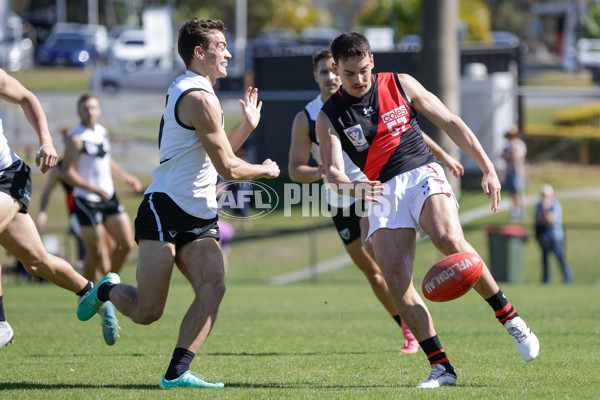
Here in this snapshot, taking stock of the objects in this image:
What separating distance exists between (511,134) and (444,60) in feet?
10.3

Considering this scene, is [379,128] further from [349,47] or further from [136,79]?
[136,79]

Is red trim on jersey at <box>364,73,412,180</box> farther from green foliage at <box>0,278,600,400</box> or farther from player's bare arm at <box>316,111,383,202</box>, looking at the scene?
green foliage at <box>0,278,600,400</box>

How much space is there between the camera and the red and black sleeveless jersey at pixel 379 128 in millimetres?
A: 5680

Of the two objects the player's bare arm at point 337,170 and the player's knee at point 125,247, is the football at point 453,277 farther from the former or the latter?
the player's knee at point 125,247

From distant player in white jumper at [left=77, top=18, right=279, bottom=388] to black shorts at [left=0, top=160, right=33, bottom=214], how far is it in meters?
1.04

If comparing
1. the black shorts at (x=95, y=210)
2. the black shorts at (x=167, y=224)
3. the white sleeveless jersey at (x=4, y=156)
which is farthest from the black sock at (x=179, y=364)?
the black shorts at (x=95, y=210)

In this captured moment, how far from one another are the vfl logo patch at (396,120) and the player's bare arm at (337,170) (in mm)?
356

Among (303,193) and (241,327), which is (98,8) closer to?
(303,193)

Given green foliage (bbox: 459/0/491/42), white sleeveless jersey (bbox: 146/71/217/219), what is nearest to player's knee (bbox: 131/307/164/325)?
white sleeveless jersey (bbox: 146/71/217/219)

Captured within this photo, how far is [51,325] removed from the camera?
29.2ft

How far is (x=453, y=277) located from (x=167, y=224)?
181cm

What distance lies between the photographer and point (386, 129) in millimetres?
5711

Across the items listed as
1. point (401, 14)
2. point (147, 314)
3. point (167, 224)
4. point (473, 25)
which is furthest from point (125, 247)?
point (473, 25)

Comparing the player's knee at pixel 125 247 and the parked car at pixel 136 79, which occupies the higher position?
the parked car at pixel 136 79
